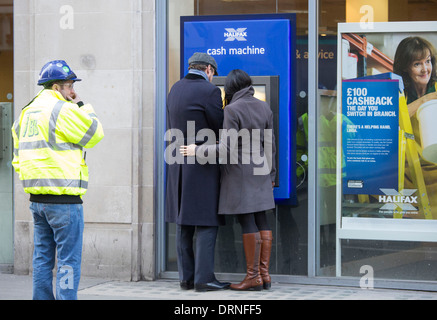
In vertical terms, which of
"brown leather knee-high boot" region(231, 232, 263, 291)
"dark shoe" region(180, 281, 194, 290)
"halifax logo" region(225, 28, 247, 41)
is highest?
"halifax logo" region(225, 28, 247, 41)

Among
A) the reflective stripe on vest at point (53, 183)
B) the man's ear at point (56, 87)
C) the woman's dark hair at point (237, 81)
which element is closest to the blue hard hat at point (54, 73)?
the man's ear at point (56, 87)

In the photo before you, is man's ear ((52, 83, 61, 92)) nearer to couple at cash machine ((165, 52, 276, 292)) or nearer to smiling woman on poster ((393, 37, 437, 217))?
couple at cash machine ((165, 52, 276, 292))

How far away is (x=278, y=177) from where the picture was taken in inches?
275

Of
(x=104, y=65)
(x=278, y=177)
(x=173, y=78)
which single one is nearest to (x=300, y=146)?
(x=278, y=177)

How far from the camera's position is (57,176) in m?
5.16

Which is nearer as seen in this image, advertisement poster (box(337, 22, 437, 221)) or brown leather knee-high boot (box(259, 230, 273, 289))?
brown leather knee-high boot (box(259, 230, 273, 289))

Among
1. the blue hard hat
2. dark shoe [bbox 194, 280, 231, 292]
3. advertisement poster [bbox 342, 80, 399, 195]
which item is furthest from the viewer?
advertisement poster [bbox 342, 80, 399, 195]

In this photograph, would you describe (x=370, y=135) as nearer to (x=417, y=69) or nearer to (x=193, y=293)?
(x=417, y=69)

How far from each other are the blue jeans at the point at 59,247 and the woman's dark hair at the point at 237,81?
2.00m

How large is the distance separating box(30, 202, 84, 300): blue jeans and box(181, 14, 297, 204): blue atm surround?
2.34m

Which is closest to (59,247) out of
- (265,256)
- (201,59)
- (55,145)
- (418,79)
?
(55,145)

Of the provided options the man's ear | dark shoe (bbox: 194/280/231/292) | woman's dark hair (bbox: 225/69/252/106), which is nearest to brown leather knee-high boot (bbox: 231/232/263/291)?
dark shoe (bbox: 194/280/231/292)

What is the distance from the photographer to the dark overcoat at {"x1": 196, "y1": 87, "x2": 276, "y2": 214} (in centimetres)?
652

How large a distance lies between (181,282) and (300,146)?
5.41ft
